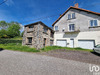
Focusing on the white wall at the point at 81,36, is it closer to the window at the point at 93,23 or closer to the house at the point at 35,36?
the window at the point at 93,23

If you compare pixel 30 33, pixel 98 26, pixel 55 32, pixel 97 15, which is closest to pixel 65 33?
pixel 55 32

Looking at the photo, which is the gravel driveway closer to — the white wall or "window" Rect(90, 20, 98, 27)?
the white wall

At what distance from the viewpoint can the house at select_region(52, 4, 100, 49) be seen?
9.88 meters

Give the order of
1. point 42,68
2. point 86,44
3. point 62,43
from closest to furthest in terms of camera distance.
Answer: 1. point 42,68
2. point 86,44
3. point 62,43

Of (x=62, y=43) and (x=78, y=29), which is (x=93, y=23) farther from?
(x=62, y=43)

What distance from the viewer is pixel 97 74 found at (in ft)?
7.67

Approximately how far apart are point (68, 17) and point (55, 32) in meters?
5.63

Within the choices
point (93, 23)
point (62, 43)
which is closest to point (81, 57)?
point (62, 43)

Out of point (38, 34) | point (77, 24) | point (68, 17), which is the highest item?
point (68, 17)

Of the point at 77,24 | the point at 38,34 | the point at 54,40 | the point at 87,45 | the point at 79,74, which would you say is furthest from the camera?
the point at 54,40

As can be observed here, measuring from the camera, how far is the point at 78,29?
36.8 feet

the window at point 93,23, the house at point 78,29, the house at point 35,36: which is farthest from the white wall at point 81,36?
the house at point 35,36

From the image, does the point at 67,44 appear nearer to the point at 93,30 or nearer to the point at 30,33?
the point at 93,30

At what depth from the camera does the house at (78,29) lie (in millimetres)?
9875
